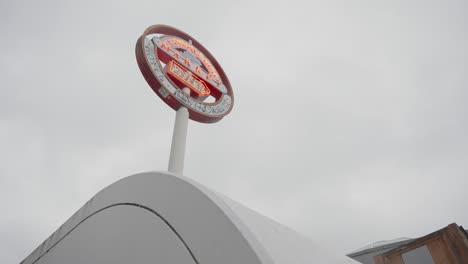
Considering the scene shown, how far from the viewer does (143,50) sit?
7594 mm

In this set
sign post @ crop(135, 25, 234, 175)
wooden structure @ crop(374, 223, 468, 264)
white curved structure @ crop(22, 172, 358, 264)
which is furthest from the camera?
sign post @ crop(135, 25, 234, 175)

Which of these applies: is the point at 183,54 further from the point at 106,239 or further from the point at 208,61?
the point at 106,239

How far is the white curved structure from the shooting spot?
1514 millimetres

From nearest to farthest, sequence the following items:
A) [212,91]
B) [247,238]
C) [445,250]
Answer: [247,238], [445,250], [212,91]

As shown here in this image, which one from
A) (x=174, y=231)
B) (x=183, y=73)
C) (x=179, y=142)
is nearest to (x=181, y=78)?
(x=183, y=73)

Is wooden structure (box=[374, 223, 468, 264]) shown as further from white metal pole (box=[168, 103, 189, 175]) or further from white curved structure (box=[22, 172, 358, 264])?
white metal pole (box=[168, 103, 189, 175])

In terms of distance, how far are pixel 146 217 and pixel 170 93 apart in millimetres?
5962

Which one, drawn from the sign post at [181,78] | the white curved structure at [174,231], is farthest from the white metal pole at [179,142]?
the white curved structure at [174,231]

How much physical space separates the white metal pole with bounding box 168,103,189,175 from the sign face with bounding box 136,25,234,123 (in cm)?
34

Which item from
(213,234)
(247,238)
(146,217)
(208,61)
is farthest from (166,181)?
(208,61)

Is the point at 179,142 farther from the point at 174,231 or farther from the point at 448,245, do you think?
the point at 448,245

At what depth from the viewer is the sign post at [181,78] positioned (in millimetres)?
7571

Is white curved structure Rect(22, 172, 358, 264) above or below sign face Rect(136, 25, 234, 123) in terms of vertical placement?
below

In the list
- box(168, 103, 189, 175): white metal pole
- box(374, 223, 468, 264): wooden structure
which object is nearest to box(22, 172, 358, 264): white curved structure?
box(374, 223, 468, 264): wooden structure
